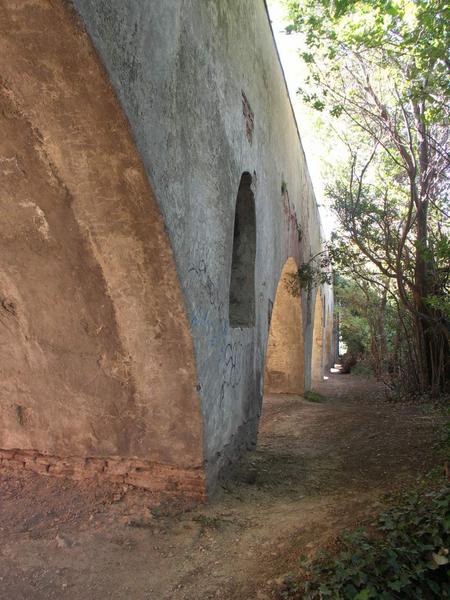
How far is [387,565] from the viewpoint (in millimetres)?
2402

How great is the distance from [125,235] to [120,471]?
186cm

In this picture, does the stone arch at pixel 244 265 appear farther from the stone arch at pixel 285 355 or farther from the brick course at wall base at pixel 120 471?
the stone arch at pixel 285 355

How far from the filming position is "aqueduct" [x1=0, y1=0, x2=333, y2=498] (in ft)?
7.41

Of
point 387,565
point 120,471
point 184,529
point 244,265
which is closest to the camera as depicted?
point 387,565

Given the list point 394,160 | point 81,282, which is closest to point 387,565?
point 81,282

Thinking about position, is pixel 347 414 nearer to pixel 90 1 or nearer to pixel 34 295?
pixel 34 295

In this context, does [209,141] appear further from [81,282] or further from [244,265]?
[244,265]

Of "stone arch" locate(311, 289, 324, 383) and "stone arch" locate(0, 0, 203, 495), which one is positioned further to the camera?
"stone arch" locate(311, 289, 324, 383)

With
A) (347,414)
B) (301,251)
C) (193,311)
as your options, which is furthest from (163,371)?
(301,251)

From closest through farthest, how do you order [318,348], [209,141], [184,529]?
[184,529] → [209,141] → [318,348]

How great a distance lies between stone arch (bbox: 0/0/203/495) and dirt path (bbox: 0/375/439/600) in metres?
0.26

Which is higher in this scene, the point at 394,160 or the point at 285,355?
the point at 394,160

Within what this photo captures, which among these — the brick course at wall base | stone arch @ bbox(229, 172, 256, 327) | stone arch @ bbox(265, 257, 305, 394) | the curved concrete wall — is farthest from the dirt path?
stone arch @ bbox(265, 257, 305, 394)

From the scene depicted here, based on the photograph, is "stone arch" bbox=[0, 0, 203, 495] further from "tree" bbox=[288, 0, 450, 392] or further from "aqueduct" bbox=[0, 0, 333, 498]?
"tree" bbox=[288, 0, 450, 392]
